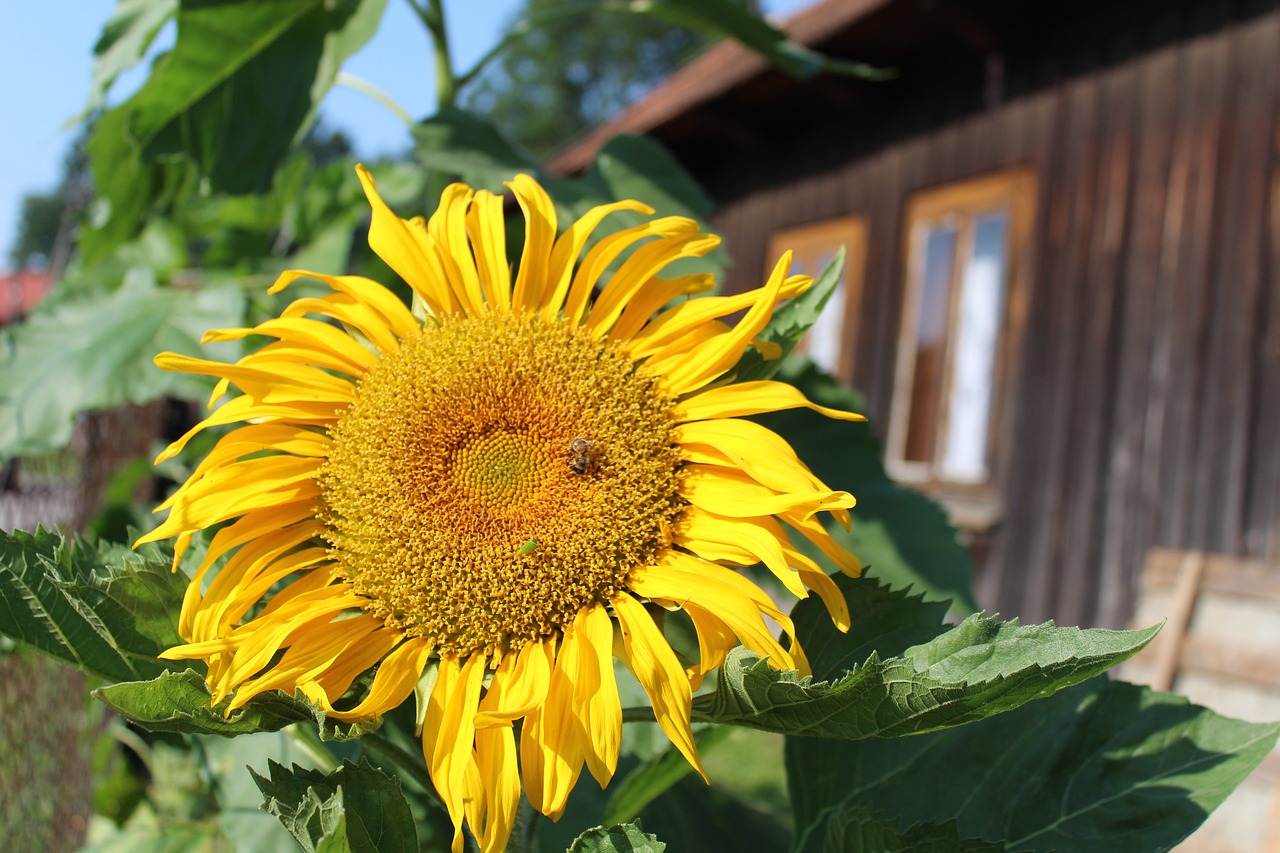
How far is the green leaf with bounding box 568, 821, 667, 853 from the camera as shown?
732 millimetres

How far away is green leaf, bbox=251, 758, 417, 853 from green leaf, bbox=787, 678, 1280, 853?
1.31ft

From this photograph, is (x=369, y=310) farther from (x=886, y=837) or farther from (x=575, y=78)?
(x=575, y=78)

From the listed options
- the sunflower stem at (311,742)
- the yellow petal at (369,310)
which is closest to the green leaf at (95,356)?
the yellow petal at (369,310)

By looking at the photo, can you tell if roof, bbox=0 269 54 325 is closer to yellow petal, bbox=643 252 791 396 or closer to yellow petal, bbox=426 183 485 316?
yellow petal, bbox=426 183 485 316

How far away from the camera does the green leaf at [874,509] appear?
150 centimetres

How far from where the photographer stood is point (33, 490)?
8.59ft

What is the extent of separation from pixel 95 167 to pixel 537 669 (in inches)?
55.4

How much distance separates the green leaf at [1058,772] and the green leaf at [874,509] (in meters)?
0.43

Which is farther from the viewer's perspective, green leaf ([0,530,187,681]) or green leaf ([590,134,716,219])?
green leaf ([590,134,716,219])

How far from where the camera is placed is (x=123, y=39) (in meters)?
1.70

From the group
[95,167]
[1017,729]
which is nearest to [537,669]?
[1017,729]

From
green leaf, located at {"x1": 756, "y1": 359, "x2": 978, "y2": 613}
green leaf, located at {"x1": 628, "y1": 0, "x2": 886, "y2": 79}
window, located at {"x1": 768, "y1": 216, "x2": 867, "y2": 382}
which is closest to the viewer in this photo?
green leaf, located at {"x1": 756, "y1": 359, "x2": 978, "y2": 613}

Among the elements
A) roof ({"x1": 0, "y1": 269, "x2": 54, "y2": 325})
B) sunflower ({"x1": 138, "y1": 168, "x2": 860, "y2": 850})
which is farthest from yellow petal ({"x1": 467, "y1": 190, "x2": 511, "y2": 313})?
roof ({"x1": 0, "y1": 269, "x2": 54, "y2": 325})

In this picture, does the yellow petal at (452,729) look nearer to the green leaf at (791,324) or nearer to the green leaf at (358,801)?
the green leaf at (358,801)
